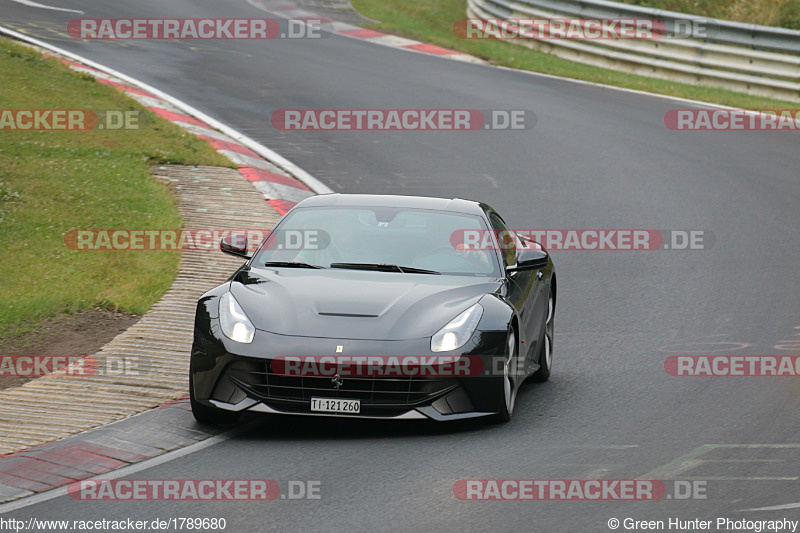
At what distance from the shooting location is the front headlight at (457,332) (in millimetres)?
7289

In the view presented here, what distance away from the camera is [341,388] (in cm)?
715

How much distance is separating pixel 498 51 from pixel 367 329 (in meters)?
20.3

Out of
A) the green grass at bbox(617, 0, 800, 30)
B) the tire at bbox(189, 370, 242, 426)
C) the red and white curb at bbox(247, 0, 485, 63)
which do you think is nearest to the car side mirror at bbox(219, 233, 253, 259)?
the tire at bbox(189, 370, 242, 426)

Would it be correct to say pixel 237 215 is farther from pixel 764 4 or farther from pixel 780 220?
pixel 764 4

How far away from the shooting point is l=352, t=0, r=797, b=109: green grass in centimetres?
2244

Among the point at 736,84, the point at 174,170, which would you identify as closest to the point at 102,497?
the point at 174,170

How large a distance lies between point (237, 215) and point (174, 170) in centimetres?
199

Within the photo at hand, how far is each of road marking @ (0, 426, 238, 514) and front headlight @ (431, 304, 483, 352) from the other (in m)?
1.37

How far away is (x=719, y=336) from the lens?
10008 mm

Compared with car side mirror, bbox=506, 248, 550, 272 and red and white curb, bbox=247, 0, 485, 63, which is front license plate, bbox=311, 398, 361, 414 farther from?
red and white curb, bbox=247, 0, 485, 63

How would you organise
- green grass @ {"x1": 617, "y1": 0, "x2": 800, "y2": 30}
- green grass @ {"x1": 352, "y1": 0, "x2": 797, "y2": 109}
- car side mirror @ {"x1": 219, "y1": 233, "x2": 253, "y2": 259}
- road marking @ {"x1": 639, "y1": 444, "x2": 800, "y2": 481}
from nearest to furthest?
road marking @ {"x1": 639, "y1": 444, "x2": 800, "y2": 481} → car side mirror @ {"x1": 219, "y1": 233, "x2": 253, "y2": 259} → green grass @ {"x1": 352, "y1": 0, "x2": 797, "y2": 109} → green grass @ {"x1": 617, "y1": 0, "x2": 800, "y2": 30}

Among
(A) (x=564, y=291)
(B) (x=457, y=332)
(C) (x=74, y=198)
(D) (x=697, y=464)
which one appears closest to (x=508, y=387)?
(B) (x=457, y=332)

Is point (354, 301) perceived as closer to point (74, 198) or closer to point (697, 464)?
point (697, 464)

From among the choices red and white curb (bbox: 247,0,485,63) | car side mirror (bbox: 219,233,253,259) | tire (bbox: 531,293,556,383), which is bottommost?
red and white curb (bbox: 247,0,485,63)
